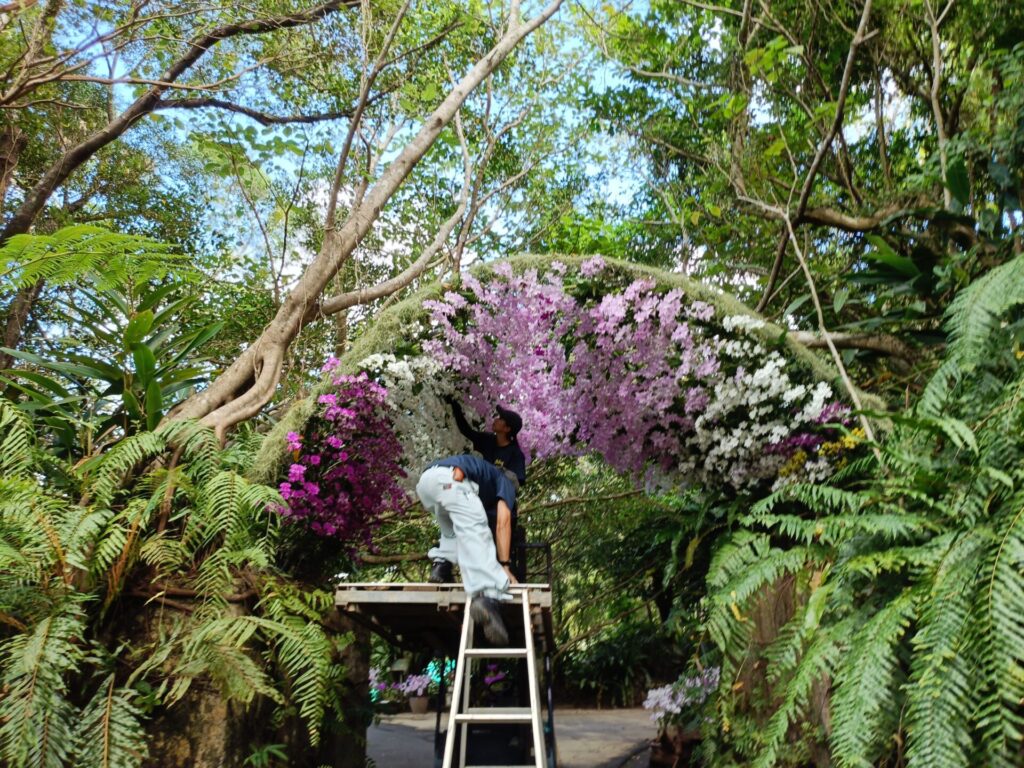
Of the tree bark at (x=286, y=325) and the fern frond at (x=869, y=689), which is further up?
the tree bark at (x=286, y=325)

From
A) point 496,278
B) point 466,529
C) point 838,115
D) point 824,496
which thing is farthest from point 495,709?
point 838,115

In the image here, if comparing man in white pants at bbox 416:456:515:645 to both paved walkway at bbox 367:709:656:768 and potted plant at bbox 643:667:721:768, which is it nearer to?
potted plant at bbox 643:667:721:768

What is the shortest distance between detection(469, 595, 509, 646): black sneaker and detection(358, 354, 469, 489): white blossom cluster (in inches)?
58.7

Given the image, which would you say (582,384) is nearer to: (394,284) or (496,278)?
(496,278)

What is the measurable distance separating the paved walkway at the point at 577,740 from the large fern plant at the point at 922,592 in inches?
117

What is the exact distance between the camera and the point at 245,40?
790 cm

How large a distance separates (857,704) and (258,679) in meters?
2.29

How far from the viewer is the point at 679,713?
490 centimetres

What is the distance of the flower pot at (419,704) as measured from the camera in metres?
10.8

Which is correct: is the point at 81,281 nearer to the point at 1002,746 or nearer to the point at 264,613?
the point at 264,613

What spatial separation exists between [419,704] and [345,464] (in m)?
7.71

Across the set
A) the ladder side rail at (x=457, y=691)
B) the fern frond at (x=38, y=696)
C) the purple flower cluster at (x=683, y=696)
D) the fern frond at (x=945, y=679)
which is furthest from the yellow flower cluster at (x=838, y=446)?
the fern frond at (x=38, y=696)

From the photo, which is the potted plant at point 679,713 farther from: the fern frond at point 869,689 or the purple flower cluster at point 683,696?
the fern frond at point 869,689

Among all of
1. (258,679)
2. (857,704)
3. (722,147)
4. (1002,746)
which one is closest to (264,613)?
(258,679)
